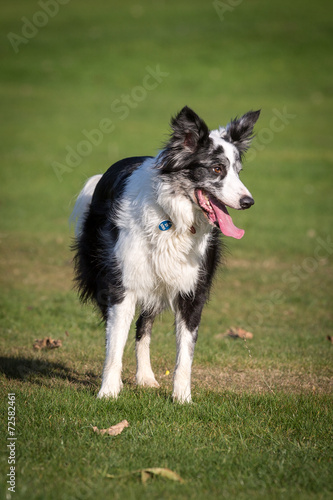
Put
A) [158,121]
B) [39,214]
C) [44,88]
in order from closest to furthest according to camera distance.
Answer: [39,214], [158,121], [44,88]

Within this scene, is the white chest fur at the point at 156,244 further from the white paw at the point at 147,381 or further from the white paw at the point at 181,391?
the white paw at the point at 147,381

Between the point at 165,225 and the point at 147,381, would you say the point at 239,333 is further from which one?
the point at 165,225

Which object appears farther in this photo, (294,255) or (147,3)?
(147,3)

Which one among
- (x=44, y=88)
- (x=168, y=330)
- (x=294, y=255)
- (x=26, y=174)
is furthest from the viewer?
(x=44, y=88)

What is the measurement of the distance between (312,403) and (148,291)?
153 cm

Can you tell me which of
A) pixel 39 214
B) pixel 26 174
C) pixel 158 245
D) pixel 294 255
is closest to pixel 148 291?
pixel 158 245

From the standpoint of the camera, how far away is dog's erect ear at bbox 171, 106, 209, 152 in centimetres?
476

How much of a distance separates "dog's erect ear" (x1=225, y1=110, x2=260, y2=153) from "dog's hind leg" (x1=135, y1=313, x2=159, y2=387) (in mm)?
1744

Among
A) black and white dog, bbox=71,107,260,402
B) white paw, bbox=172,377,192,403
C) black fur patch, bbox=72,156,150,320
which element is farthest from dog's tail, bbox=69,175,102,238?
white paw, bbox=172,377,192,403

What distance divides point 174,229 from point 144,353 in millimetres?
Result: 1392

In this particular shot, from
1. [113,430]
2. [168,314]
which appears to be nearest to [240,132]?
[113,430]

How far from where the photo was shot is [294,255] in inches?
494

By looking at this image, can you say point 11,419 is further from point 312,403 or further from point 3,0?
point 3,0

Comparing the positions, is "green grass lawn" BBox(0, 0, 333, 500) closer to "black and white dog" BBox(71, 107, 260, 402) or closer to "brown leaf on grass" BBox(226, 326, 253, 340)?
"brown leaf on grass" BBox(226, 326, 253, 340)
